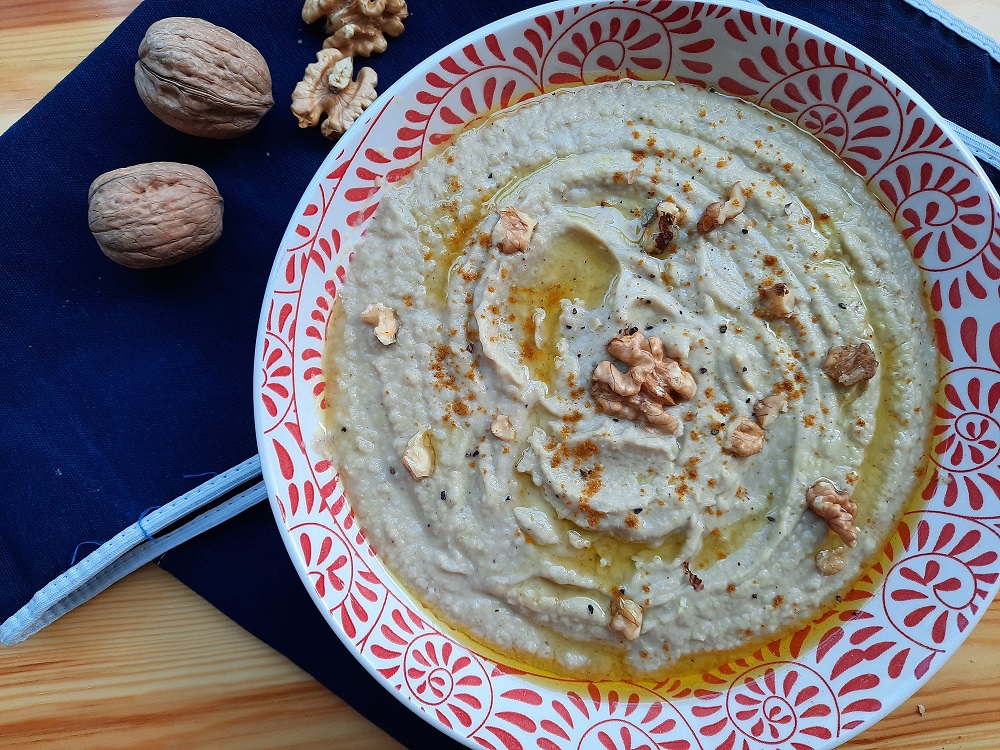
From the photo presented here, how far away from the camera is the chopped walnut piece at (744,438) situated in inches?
94.8

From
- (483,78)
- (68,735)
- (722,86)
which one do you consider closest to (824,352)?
(722,86)

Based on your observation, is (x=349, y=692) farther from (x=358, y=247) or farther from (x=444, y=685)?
(x=358, y=247)

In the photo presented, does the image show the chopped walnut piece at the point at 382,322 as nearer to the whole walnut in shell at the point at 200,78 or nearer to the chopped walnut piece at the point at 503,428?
the chopped walnut piece at the point at 503,428

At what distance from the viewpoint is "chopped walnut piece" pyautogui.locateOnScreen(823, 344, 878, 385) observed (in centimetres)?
241

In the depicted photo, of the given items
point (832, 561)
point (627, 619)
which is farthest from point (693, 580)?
point (832, 561)

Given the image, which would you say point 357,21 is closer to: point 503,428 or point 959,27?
point 503,428

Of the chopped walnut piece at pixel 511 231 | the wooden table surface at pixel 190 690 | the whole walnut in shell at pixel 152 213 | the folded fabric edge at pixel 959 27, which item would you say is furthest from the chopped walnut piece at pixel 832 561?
the whole walnut in shell at pixel 152 213

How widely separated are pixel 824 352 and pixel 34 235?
10.3 ft

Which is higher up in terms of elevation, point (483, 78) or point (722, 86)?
point (722, 86)

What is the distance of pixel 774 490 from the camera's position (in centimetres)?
249

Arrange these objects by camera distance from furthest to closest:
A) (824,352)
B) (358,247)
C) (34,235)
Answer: (34,235) → (358,247) → (824,352)

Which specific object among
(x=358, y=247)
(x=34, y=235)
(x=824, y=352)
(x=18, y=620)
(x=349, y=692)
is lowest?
(x=18, y=620)

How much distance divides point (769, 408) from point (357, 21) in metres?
2.20

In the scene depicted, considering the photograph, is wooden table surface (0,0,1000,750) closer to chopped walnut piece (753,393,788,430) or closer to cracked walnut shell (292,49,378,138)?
cracked walnut shell (292,49,378,138)
